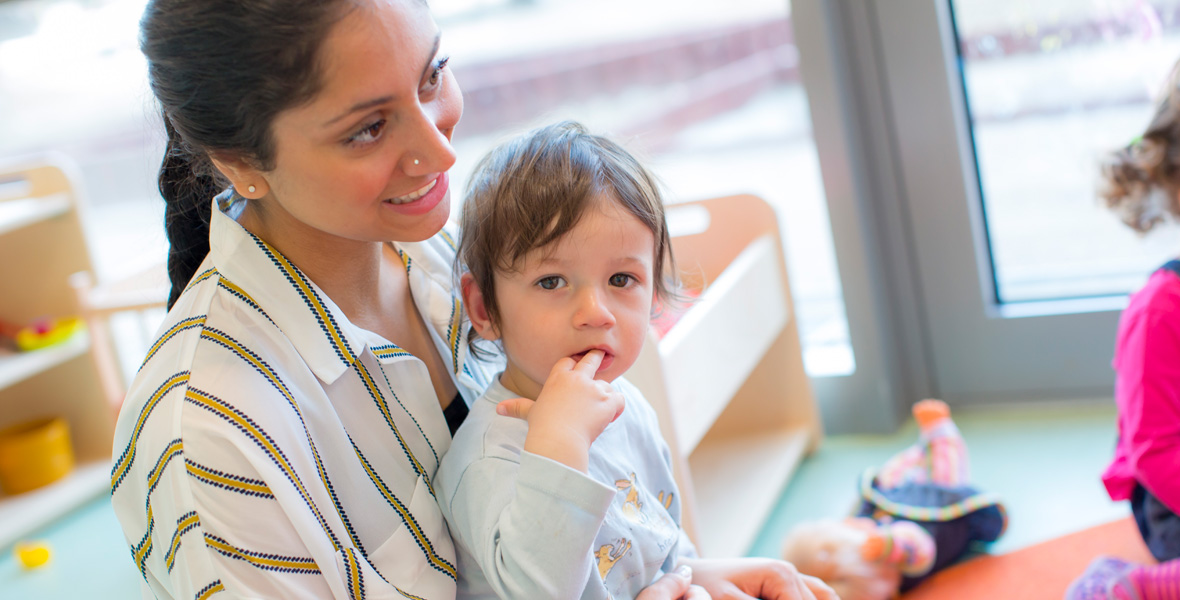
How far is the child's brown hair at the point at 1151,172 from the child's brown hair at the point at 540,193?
731 mm

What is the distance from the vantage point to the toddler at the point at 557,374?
74 centimetres

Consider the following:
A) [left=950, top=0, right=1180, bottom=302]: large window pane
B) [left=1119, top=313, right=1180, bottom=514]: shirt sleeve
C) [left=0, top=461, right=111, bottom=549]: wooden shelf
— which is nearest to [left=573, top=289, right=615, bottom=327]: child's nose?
[left=1119, top=313, right=1180, bottom=514]: shirt sleeve

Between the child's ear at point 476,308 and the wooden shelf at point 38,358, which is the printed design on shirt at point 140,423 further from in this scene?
the wooden shelf at point 38,358

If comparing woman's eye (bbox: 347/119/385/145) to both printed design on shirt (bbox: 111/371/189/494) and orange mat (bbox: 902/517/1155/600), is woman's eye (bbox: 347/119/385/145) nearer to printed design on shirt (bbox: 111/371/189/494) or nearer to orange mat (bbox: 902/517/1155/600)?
printed design on shirt (bbox: 111/371/189/494)

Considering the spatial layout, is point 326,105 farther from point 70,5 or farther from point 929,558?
point 70,5

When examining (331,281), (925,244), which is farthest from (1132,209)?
(331,281)

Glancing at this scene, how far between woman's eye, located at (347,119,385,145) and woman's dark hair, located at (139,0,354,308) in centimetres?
5

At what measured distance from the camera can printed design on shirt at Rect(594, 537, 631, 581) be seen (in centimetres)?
83

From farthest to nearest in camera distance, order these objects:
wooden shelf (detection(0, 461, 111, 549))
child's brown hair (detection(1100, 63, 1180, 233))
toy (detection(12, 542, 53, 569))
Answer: wooden shelf (detection(0, 461, 111, 549))
toy (detection(12, 542, 53, 569))
child's brown hair (detection(1100, 63, 1180, 233))

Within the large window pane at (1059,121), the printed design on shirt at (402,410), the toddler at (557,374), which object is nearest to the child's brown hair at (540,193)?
the toddler at (557,374)

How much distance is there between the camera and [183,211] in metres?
0.91

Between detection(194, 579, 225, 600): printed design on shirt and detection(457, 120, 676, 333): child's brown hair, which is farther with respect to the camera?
detection(457, 120, 676, 333): child's brown hair

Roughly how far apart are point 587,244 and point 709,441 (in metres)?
1.06

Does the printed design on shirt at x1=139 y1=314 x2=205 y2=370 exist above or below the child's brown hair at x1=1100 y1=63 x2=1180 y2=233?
above
